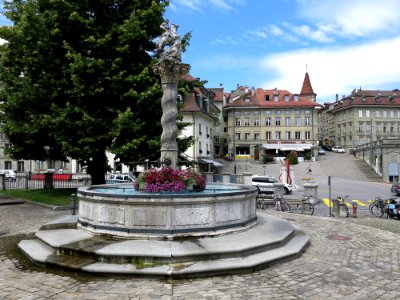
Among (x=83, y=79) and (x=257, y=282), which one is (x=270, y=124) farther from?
(x=257, y=282)

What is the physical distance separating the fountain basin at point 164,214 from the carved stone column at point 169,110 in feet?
10.2

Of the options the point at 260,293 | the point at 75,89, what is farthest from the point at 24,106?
the point at 260,293

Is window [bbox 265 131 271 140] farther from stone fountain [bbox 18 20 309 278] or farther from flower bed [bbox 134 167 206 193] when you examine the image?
flower bed [bbox 134 167 206 193]

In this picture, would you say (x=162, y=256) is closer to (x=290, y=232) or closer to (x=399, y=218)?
(x=290, y=232)

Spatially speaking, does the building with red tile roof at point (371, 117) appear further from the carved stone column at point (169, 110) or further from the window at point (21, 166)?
the carved stone column at point (169, 110)

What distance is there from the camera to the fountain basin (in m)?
9.05

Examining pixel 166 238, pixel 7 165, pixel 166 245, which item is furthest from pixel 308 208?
pixel 7 165

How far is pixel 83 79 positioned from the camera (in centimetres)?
1881

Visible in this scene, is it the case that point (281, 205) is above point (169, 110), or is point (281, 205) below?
below

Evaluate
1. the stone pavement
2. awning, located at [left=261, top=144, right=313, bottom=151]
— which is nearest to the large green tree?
the stone pavement

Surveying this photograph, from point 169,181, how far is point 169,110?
9.86 feet

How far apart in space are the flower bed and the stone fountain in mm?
962

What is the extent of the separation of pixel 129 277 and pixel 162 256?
2.72 feet

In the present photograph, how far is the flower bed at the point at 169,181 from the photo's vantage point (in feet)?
34.5
